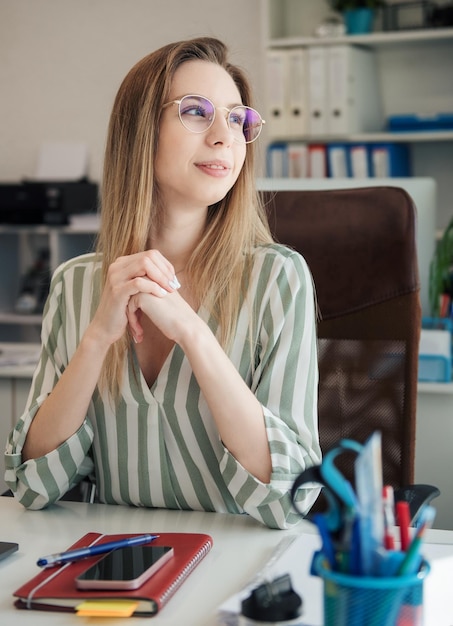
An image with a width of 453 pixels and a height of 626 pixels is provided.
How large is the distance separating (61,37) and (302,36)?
134cm

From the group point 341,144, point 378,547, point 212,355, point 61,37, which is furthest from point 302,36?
point 378,547

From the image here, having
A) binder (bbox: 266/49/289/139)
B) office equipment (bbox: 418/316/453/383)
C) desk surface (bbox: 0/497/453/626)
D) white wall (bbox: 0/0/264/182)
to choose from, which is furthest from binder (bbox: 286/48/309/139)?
desk surface (bbox: 0/497/453/626)

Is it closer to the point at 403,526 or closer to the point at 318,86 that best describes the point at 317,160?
the point at 318,86

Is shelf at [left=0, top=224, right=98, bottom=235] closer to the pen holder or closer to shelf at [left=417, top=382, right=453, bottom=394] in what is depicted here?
shelf at [left=417, top=382, right=453, bottom=394]

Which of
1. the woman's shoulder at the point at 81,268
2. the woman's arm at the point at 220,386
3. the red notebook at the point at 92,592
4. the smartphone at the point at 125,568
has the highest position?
the woman's shoulder at the point at 81,268

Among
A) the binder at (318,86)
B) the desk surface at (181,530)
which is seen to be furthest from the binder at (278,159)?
the desk surface at (181,530)

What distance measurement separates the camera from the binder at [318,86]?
13.3 feet

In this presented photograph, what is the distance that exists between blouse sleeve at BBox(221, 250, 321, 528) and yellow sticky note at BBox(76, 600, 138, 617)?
323 millimetres

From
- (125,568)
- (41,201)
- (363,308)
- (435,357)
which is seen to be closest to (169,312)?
(125,568)

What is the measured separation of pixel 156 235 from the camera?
152cm

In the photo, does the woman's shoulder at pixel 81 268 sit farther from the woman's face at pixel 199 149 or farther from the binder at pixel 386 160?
the binder at pixel 386 160

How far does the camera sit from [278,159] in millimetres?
4227

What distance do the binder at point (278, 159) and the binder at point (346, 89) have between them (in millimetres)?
241

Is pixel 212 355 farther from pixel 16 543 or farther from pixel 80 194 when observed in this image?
pixel 80 194
